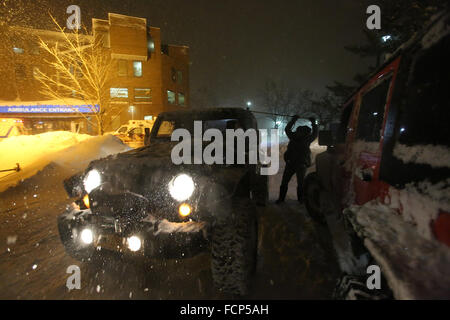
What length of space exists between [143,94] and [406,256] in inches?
1203

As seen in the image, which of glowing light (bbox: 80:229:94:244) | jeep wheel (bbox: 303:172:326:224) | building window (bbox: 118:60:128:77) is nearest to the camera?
glowing light (bbox: 80:229:94:244)

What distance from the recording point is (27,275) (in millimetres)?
2395

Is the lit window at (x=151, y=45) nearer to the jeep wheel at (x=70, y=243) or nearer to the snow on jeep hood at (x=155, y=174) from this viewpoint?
the snow on jeep hood at (x=155, y=174)

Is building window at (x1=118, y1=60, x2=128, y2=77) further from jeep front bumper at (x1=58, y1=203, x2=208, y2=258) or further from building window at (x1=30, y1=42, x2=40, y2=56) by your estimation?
jeep front bumper at (x1=58, y1=203, x2=208, y2=258)

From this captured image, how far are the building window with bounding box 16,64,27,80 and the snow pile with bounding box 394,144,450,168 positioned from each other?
3625 cm

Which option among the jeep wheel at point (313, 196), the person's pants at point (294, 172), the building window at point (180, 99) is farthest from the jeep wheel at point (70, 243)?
the building window at point (180, 99)

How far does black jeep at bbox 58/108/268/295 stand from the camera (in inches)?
75.7

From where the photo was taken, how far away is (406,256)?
96 cm

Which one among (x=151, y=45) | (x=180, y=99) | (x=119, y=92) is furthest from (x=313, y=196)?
(x=180, y=99)

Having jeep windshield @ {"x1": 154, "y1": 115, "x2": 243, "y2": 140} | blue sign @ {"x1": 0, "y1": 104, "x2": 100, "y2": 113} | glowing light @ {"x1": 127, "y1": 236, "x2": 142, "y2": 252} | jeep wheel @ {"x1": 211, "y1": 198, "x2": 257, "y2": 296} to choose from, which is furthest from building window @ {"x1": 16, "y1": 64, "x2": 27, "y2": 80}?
jeep wheel @ {"x1": 211, "y1": 198, "x2": 257, "y2": 296}

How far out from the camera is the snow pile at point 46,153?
580 centimetres
